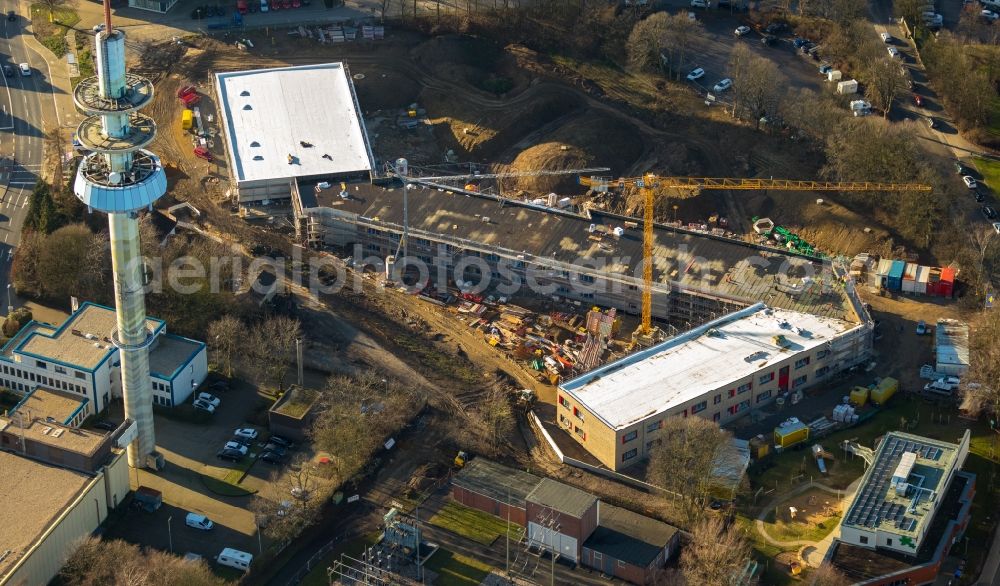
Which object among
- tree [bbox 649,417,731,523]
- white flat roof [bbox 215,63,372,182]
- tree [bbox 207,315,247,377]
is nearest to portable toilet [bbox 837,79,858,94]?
white flat roof [bbox 215,63,372,182]

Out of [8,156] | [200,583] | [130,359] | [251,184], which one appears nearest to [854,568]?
[200,583]

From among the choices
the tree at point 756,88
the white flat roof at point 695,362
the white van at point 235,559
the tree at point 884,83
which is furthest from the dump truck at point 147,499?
the tree at point 884,83

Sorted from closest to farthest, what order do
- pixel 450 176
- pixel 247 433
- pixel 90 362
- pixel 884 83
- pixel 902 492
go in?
pixel 902 492, pixel 247 433, pixel 90 362, pixel 450 176, pixel 884 83

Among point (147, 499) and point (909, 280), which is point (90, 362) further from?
point (909, 280)

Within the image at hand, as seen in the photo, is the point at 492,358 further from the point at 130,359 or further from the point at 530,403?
the point at 130,359

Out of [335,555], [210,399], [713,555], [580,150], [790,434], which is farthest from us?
[580,150]

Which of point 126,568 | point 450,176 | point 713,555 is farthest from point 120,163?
point 713,555

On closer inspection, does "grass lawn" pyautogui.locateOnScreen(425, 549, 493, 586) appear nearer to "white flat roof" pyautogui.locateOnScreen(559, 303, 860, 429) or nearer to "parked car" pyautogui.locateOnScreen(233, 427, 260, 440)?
"white flat roof" pyautogui.locateOnScreen(559, 303, 860, 429)
